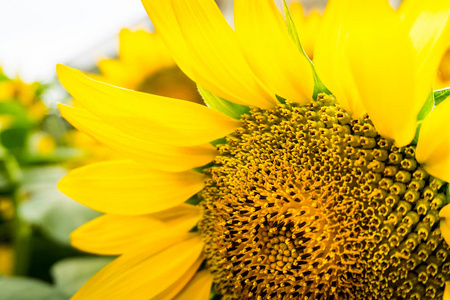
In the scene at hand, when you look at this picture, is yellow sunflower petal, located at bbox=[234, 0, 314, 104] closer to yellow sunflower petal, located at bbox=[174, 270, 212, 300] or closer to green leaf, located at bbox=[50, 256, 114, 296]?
yellow sunflower petal, located at bbox=[174, 270, 212, 300]

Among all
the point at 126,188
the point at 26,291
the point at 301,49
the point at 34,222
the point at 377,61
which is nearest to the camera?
the point at 377,61

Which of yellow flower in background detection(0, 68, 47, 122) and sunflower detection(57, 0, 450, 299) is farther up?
yellow flower in background detection(0, 68, 47, 122)

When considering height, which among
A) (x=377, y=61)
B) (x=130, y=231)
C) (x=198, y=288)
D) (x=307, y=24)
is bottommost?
(x=198, y=288)

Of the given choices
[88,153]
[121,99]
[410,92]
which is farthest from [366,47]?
[88,153]

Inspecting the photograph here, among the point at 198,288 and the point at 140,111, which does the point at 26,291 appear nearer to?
the point at 198,288

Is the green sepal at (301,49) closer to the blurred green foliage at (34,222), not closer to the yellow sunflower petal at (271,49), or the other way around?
the yellow sunflower petal at (271,49)

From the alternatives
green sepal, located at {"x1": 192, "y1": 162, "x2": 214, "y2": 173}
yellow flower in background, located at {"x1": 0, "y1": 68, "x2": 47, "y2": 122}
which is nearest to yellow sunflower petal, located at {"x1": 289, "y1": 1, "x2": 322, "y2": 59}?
green sepal, located at {"x1": 192, "y1": 162, "x2": 214, "y2": 173}

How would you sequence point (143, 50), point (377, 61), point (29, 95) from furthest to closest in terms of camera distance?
1. point (29, 95)
2. point (143, 50)
3. point (377, 61)

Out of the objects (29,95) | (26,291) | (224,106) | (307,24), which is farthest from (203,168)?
(29,95)
